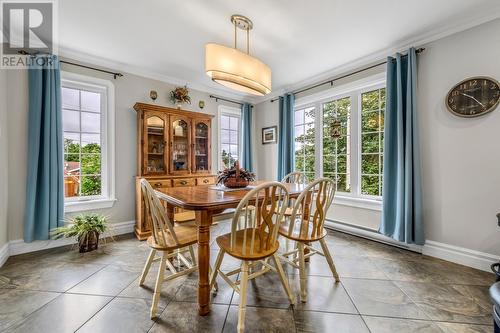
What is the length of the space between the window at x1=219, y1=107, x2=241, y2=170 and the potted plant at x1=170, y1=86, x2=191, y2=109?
0.84 metres

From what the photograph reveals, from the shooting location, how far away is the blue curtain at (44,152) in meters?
2.44

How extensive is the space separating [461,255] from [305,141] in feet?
8.26

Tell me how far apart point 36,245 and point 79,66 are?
7.78 feet

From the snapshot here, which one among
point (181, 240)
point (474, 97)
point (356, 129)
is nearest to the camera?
point (181, 240)

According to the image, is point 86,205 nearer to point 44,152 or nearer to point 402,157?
point 44,152

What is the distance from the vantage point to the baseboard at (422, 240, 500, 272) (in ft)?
6.82

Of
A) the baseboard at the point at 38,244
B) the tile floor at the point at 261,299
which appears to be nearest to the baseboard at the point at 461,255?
the tile floor at the point at 261,299

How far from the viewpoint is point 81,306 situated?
1.60 meters

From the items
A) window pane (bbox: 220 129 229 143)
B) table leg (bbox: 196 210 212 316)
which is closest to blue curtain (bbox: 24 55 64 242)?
table leg (bbox: 196 210 212 316)

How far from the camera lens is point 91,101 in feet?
9.98

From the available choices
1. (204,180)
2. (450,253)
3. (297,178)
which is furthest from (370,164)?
(204,180)

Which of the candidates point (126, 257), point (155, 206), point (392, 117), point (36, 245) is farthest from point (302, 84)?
point (36, 245)

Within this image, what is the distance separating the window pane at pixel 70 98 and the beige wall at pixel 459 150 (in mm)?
4497

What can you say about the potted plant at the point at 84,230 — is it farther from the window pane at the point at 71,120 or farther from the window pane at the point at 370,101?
the window pane at the point at 370,101
